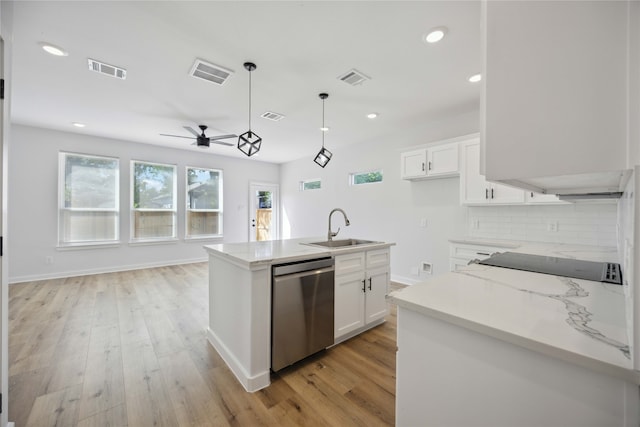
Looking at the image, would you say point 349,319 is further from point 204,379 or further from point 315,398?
point 204,379

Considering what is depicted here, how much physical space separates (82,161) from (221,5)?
16.6ft

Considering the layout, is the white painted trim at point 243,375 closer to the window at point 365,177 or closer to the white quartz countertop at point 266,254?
the white quartz countertop at point 266,254

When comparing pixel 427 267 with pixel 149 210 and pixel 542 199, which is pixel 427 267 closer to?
pixel 542 199

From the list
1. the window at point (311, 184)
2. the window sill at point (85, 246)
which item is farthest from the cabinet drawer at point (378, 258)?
the window sill at point (85, 246)

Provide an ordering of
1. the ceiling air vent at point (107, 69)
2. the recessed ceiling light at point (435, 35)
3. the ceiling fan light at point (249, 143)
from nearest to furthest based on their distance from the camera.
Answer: the recessed ceiling light at point (435, 35) → the ceiling air vent at point (107, 69) → the ceiling fan light at point (249, 143)

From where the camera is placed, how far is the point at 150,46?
91.7 inches

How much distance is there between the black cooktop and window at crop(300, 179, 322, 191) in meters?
5.10

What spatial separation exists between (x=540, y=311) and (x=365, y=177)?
15.3ft

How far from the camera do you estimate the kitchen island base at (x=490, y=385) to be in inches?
24.9

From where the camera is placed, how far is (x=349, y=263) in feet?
8.21

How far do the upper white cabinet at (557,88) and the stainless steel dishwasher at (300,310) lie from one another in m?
1.57

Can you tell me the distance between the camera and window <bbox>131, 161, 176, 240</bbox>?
553 centimetres

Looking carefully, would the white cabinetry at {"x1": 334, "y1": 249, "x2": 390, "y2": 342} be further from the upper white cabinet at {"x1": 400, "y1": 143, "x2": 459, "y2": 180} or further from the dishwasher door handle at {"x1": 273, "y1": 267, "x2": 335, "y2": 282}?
the upper white cabinet at {"x1": 400, "y1": 143, "x2": 459, "y2": 180}

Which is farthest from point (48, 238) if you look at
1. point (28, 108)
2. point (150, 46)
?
point (150, 46)
